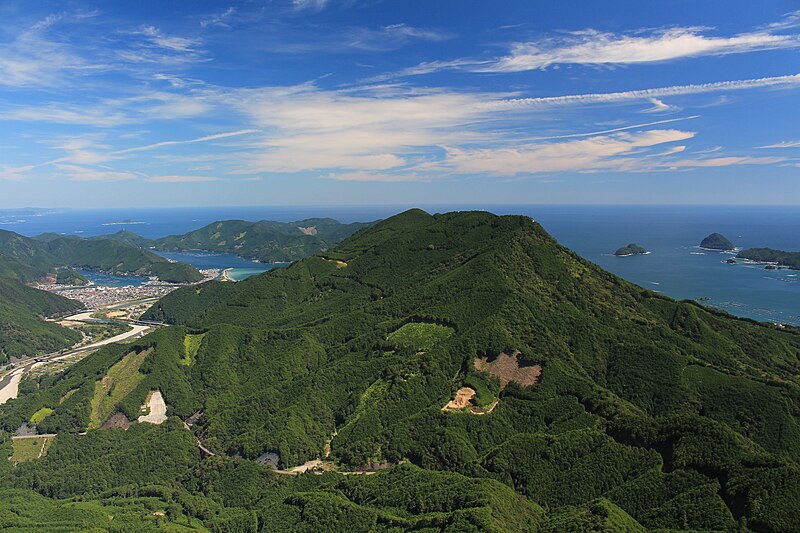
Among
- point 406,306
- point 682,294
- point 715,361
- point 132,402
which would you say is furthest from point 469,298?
point 682,294

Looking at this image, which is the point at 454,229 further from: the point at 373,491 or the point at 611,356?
the point at 373,491

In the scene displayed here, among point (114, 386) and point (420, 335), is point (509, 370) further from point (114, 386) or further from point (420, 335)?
point (114, 386)

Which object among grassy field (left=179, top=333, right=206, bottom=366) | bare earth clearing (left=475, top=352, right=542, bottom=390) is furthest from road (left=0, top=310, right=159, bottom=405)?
bare earth clearing (left=475, top=352, right=542, bottom=390)

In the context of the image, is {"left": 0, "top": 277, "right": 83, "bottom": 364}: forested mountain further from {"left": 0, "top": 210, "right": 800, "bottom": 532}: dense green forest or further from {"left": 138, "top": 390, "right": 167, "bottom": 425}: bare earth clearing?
{"left": 138, "top": 390, "right": 167, "bottom": 425}: bare earth clearing

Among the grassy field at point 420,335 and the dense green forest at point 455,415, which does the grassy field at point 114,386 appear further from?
the grassy field at point 420,335

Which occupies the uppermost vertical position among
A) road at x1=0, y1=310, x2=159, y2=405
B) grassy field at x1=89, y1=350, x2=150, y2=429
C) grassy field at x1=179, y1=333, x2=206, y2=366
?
grassy field at x1=179, y1=333, x2=206, y2=366

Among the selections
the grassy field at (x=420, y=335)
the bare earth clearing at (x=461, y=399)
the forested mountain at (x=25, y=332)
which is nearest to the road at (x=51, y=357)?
the forested mountain at (x=25, y=332)
